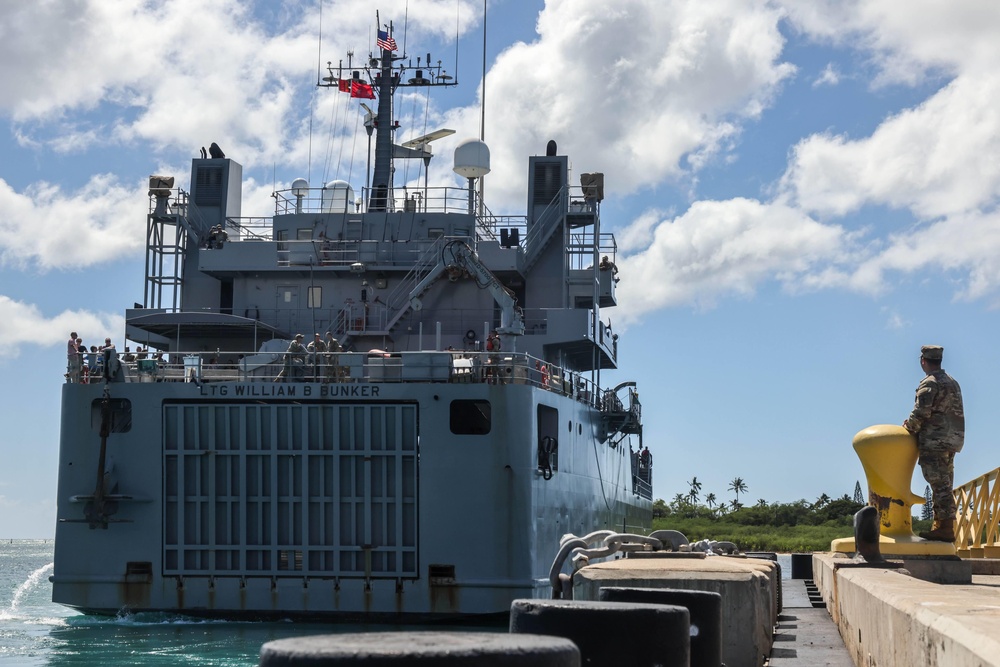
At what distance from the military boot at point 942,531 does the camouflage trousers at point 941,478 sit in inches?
1.7

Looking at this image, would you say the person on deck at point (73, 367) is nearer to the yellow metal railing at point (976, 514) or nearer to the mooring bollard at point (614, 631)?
the yellow metal railing at point (976, 514)

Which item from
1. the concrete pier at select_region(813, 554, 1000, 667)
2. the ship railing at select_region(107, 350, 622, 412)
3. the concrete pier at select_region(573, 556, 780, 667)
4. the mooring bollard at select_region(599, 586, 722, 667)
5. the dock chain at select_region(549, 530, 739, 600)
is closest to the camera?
the concrete pier at select_region(813, 554, 1000, 667)

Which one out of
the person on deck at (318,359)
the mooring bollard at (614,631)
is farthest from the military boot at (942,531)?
the person on deck at (318,359)

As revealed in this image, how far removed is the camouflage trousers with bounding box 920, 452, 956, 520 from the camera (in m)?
11.0

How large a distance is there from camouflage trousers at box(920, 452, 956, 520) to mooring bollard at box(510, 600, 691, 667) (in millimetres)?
7744

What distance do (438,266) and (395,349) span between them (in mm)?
1950

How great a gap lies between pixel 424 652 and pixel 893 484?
377 inches

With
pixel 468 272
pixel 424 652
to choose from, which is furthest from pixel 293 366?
pixel 424 652

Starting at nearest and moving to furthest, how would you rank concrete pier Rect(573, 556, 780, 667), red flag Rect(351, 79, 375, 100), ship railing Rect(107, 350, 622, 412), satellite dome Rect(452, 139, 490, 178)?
1. concrete pier Rect(573, 556, 780, 667)
2. ship railing Rect(107, 350, 622, 412)
3. satellite dome Rect(452, 139, 490, 178)
4. red flag Rect(351, 79, 375, 100)

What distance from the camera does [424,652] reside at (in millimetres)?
2582

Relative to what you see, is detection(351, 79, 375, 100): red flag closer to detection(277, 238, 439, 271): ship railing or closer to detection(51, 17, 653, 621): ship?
detection(277, 238, 439, 271): ship railing

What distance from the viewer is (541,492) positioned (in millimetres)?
21188

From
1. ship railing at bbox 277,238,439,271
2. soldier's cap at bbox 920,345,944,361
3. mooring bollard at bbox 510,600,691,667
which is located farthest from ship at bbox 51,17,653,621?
mooring bollard at bbox 510,600,691,667

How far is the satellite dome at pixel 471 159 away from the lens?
30.2 metres
